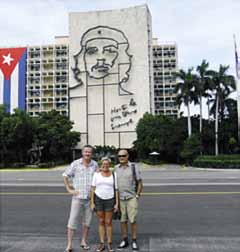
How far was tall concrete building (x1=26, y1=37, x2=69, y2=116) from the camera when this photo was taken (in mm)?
86500

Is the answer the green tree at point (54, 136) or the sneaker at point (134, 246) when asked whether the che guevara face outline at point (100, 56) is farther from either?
the sneaker at point (134, 246)

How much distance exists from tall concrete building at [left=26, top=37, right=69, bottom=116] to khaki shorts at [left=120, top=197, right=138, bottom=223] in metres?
80.9

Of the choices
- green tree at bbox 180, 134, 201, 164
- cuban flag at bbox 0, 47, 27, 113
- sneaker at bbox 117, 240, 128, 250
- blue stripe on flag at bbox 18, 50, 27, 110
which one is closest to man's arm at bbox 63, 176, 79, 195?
sneaker at bbox 117, 240, 128, 250

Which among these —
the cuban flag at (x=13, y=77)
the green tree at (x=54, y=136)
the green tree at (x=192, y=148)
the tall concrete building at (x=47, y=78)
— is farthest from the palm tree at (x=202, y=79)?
the tall concrete building at (x=47, y=78)

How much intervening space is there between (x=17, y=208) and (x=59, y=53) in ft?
270

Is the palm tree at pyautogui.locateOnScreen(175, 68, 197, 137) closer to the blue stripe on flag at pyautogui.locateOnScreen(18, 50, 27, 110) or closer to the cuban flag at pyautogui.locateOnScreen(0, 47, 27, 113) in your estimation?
the cuban flag at pyautogui.locateOnScreen(0, 47, 27, 113)

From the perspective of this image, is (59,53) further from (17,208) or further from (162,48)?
(17,208)

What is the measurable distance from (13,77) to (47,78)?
14.4 metres

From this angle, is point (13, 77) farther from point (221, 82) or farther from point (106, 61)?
point (221, 82)

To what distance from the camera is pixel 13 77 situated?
2923 inches

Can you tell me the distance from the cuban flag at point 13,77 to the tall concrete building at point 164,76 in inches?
1269

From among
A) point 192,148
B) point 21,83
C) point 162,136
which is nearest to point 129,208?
point 192,148

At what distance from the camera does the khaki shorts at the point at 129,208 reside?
5.70 meters

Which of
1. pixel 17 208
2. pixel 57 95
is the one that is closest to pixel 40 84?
pixel 57 95
